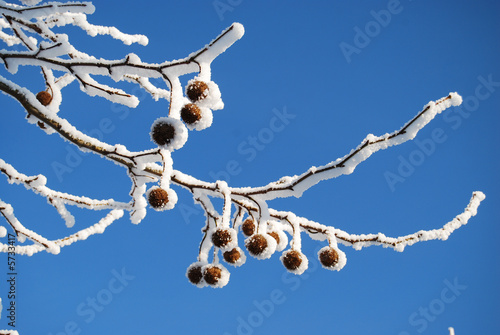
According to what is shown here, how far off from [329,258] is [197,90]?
101 centimetres

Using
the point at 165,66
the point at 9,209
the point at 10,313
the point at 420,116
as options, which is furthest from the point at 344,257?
the point at 10,313

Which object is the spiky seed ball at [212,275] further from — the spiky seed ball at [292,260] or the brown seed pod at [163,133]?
the brown seed pod at [163,133]

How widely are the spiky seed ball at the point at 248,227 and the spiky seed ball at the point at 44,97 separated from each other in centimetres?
152

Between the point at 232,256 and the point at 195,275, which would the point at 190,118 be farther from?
the point at 195,275

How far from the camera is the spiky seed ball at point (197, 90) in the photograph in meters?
1.35

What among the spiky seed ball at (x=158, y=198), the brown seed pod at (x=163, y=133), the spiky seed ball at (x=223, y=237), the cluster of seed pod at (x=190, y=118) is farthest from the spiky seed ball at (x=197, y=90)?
the spiky seed ball at (x=223, y=237)

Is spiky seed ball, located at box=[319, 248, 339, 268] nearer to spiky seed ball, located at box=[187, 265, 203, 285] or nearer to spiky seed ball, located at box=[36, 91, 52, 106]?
spiky seed ball, located at box=[187, 265, 203, 285]

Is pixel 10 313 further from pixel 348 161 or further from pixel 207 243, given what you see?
pixel 348 161

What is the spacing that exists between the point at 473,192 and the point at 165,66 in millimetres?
1709

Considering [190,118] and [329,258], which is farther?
[329,258]

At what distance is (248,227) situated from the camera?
2.02m

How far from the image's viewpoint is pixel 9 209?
249cm

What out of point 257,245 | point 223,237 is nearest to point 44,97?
point 223,237

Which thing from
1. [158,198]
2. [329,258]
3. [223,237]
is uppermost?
[158,198]
